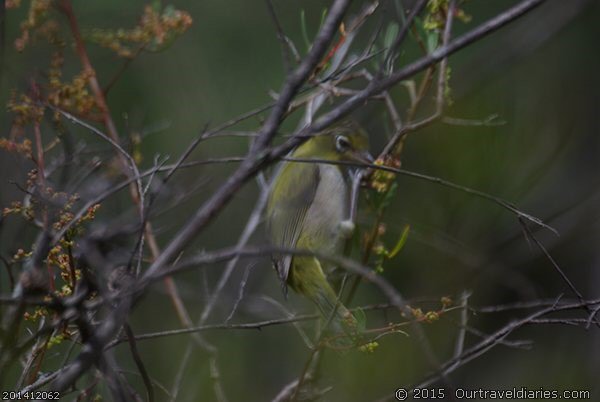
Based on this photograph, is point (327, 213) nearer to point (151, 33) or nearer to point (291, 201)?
point (291, 201)

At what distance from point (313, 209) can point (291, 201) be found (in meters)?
0.10

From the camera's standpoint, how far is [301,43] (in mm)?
6625

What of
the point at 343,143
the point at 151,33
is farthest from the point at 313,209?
the point at 151,33

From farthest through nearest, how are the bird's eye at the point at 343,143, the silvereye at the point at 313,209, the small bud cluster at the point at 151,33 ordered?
the bird's eye at the point at 343,143, the silvereye at the point at 313,209, the small bud cluster at the point at 151,33

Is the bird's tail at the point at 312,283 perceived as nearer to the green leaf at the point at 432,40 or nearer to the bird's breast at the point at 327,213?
the bird's breast at the point at 327,213

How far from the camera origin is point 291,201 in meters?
3.67

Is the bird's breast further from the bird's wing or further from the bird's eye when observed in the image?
the bird's eye

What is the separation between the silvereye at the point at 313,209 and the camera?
10.9 feet

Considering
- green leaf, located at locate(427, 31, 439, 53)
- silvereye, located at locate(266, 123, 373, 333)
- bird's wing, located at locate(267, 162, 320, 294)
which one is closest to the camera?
green leaf, located at locate(427, 31, 439, 53)

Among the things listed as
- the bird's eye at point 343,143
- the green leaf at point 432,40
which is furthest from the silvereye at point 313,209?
the green leaf at point 432,40

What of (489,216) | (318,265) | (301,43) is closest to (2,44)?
(318,265)

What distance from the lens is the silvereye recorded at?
10.9ft

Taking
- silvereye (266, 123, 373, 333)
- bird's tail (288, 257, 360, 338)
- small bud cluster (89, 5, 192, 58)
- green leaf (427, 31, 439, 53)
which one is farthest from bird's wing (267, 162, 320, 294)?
green leaf (427, 31, 439, 53)

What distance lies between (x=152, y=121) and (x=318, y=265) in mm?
3195
